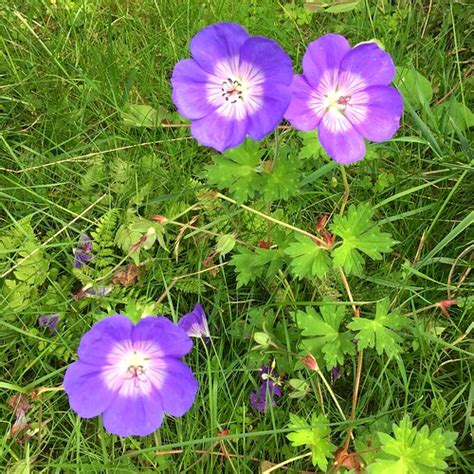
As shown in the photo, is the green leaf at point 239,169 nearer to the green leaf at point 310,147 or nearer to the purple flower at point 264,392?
the green leaf at point 310,147

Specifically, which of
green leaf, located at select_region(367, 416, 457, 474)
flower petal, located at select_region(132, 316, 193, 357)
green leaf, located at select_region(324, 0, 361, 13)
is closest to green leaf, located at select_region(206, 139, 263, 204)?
flower petal, located at select_region(132, 316, 193, 357)

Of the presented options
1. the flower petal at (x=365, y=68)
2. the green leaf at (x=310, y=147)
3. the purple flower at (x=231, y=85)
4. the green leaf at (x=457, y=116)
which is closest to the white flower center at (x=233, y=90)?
the purple flower at (x=231, y=85)

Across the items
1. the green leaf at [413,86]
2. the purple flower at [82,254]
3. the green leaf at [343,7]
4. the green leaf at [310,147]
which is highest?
the green leaf at [343,7]

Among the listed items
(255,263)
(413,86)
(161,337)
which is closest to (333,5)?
(413,86)

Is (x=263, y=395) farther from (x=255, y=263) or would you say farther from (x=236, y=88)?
(x=236, y=88)

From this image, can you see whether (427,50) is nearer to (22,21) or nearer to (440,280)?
(440,280)

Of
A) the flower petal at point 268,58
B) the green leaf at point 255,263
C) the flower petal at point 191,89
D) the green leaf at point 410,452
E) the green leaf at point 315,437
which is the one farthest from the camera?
the green leaf at point 255,263

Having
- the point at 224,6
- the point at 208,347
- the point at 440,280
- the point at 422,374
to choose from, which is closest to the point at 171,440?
the point at 208,347
